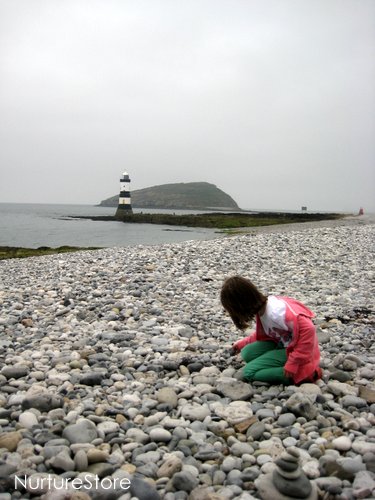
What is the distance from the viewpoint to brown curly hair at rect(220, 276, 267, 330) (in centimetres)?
383

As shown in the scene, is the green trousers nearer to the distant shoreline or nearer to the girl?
the girl

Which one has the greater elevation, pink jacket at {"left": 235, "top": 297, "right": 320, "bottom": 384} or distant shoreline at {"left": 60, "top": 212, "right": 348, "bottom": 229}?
distant shoreline at {"left": 60, "top": 212, "right": 348, "bottom": 229}

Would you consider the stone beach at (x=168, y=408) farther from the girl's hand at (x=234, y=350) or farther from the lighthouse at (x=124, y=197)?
the lighthouse at (x=124, y=197)

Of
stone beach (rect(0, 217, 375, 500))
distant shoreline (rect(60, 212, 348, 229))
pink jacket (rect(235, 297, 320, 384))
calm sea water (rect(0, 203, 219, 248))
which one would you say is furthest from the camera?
distant shoreline (rect(60, 212, 348, 229))

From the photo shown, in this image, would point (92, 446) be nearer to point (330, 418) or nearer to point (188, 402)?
point (188, 402)

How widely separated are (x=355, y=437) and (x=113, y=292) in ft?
17.7

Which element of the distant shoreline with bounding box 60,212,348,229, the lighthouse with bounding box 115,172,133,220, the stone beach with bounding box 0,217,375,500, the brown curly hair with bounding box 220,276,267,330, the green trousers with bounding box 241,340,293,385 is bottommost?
the stone beach with bounding box 0,217,375,500

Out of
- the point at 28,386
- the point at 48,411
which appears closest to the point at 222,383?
the point at 48,411

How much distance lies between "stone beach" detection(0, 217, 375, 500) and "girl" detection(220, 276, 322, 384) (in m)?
0.14

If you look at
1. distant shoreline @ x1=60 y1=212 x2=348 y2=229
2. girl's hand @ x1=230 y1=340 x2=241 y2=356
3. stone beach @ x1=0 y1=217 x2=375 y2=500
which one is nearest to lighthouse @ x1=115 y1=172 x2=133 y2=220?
distant shoreline @ x1=60 y1=212 x2=348 y2=229

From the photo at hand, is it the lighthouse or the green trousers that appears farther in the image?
the lighthouse

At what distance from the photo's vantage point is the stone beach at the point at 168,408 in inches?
99.2

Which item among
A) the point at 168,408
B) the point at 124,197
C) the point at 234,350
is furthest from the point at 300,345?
the point at 124,197

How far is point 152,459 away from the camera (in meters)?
2.77
